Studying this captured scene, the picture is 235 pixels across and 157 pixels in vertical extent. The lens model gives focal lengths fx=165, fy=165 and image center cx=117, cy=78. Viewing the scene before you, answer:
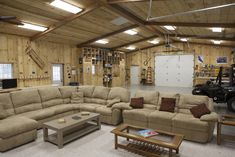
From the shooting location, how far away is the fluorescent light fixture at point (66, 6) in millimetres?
4609

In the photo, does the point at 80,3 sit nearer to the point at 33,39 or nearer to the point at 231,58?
the point at 33,39

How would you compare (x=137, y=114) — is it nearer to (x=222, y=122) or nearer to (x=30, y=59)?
(x=222, y=122)

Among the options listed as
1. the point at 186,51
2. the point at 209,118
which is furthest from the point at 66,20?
the point at 186,51

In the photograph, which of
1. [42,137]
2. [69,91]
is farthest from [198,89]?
[42,137]

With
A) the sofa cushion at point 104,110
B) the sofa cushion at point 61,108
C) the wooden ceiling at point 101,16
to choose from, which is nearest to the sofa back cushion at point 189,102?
the sofa cushion at point 104,110

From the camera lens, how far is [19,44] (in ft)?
22.3

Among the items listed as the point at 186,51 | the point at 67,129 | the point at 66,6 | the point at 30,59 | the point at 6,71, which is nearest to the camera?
the point at 67,129

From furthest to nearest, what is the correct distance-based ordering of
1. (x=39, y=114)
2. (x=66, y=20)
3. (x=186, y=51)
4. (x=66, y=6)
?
(x=186, y=51) < (x=66, y=20) < (x=66, y=6) < (x=39, y=114)

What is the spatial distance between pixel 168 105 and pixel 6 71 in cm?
624

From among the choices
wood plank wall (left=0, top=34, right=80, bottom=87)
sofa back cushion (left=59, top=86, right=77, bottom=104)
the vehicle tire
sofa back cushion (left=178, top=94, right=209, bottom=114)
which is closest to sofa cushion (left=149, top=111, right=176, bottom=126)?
sofa back cushion (left=178, top=94, right=209, bottom=114)

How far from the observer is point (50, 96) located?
16.1 ft

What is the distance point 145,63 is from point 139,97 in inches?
377

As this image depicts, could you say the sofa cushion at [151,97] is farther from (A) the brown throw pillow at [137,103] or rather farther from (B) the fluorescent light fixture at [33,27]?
(B) the fluorescent light fixture at [33,27]

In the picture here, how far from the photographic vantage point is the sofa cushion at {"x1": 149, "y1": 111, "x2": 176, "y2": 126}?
366cm
